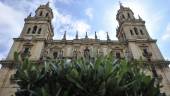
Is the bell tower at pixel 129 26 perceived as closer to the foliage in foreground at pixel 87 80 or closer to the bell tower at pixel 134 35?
the bell tower at pixel 134 35

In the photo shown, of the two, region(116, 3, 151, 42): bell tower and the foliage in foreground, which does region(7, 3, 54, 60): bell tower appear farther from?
the foliage in foreground

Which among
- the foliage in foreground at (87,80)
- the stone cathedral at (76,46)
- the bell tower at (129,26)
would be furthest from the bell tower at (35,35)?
the foliage in foreground at (87,80)

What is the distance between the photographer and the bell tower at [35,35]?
29.6m

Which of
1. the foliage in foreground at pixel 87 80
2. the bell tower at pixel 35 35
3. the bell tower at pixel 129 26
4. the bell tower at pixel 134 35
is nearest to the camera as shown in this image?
the foliage in foreground at pixel 87 80

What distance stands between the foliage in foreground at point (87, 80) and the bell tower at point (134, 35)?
15.1 m

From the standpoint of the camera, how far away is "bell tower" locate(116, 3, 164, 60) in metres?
30.3

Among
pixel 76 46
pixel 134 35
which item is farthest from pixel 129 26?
pixel 76 46

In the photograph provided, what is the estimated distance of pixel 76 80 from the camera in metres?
12.7

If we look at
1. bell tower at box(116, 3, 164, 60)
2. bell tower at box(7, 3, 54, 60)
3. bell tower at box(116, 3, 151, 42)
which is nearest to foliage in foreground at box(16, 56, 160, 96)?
bell tower at box(116, 3, 164, 60)

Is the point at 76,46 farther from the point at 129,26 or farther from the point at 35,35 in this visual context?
the point at 129,26

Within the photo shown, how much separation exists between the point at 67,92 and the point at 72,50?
1834cm

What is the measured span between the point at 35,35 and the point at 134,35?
594 inches

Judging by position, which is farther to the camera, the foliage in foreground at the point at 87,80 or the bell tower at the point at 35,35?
the bell tower at the point at 35,35

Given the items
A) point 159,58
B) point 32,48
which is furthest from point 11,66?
point 159,58
